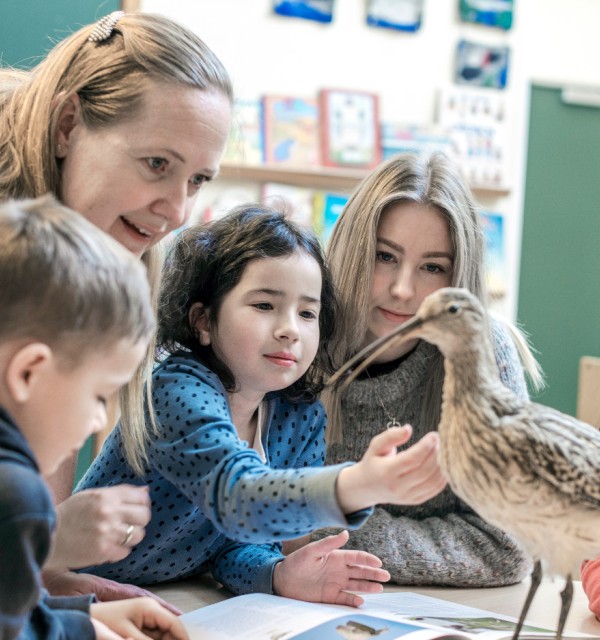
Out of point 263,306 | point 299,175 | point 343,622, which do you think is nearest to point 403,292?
point 263,306

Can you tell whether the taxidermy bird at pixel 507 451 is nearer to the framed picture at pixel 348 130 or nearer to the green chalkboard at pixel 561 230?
the framed picture at pixel 348 130

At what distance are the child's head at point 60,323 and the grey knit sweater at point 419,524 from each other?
717mm

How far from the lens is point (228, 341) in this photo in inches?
53.9

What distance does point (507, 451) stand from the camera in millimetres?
886

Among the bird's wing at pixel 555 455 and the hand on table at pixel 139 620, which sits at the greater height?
the bird's wing at pixel 555 455

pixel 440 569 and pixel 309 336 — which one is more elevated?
pixel 309 336

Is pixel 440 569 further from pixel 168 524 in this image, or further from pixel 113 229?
pixel 113 229

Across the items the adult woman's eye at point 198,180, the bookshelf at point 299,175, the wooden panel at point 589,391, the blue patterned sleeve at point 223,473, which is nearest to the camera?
the blue patterned sleeve at point 223,473

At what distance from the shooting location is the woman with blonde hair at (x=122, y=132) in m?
1.22

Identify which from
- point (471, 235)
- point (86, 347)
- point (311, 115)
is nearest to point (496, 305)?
point (311, 115)

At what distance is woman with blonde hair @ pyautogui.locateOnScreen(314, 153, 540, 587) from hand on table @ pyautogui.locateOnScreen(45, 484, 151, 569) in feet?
1.67

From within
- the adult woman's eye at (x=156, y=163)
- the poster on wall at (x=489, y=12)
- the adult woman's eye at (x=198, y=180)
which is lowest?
Result: the adult woman's eye at (x=198, y=180)

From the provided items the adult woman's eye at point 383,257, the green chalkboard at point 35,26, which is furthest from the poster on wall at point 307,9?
the adult woman's eye at point 383,257

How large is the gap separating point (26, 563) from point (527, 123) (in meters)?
3.46
